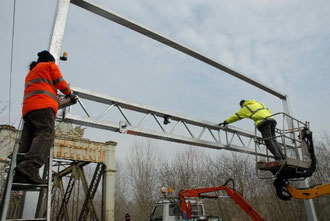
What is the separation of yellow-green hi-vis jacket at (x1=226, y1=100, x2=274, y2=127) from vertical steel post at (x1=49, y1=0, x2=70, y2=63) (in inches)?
202

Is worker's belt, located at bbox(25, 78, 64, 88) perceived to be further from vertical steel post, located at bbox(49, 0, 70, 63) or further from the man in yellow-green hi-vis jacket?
the man in yellow-green hi-vis jacket

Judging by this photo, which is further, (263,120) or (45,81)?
(263,120)

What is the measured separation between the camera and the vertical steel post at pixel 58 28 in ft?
15.6

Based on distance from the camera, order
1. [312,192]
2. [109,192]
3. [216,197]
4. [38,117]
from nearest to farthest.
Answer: [38,117] → [312,192] → [216,197] → [109,192]

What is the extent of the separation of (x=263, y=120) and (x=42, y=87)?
215 inches

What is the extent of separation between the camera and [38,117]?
333 centimetres

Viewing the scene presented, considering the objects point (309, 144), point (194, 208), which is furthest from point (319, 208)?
point (309, 144)

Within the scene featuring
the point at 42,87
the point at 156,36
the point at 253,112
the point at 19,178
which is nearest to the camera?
the point at 19,178

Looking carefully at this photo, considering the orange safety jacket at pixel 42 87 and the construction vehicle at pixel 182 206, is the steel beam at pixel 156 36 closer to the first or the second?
the orange safety jacket at pixel 42 87

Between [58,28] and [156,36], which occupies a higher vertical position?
[156,36]

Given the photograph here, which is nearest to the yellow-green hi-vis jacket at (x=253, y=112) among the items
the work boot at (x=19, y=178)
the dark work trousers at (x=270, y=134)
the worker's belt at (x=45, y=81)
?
the dark work trousers at (x=270, y=134)

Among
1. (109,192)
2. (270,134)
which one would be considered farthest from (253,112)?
(109,192)

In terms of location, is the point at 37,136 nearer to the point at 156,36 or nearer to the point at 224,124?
the point at 156,36

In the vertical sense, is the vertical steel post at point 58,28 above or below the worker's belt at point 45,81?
above
